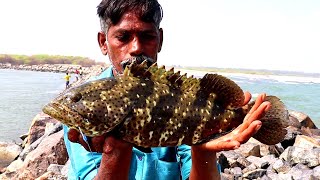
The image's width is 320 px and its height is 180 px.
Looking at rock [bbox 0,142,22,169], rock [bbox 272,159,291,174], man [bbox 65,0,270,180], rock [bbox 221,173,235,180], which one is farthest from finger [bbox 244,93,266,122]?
rock [bbox 0,142,22,169]

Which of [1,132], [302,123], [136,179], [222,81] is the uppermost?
[222,81]

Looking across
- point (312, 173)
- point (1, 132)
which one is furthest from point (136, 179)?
point (1, 132)

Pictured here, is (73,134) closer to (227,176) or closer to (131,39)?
(131,39)

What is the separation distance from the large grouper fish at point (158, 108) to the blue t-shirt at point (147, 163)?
994 millimetres

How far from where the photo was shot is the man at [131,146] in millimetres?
3307

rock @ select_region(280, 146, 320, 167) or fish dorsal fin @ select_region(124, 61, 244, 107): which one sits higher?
fish dorsal fin @ select_region(124, 61, 244, 107)

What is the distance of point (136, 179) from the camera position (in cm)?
423

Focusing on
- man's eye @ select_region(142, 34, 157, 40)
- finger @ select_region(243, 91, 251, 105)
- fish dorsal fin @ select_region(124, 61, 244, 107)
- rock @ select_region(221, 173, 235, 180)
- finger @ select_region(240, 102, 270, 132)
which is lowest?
rock @ select_region(221, 173, 235, 180)

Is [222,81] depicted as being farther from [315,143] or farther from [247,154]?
[315,143]

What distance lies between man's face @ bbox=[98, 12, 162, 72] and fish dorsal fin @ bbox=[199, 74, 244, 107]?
72cm

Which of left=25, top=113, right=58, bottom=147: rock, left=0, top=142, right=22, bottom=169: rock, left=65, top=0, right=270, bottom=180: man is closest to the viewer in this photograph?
left=65, top=0, right=270, bottom=180: man

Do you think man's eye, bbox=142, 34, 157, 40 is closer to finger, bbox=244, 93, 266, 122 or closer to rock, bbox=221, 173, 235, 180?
finger, bbox=244, 93, 266, 122

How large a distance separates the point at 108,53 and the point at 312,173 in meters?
7.64

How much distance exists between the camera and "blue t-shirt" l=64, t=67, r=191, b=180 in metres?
4.16
